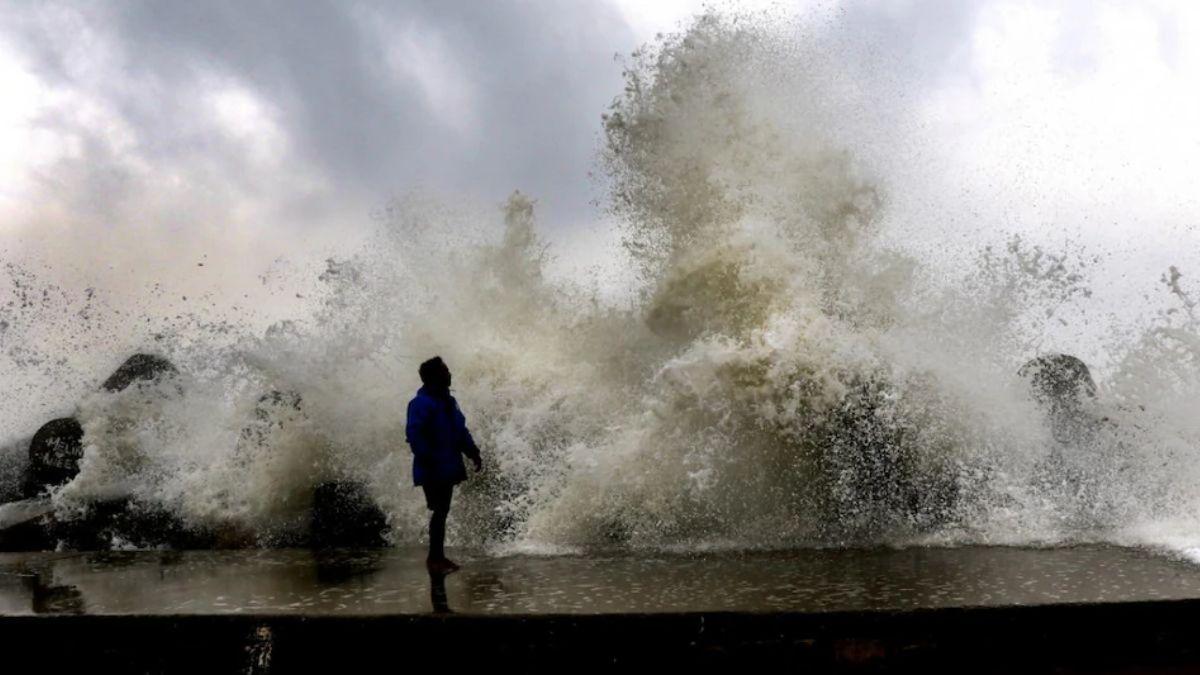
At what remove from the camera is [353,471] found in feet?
28.2

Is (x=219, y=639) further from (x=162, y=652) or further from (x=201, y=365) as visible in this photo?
(x=201, y=365)

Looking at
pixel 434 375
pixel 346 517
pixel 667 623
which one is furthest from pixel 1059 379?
pixel 667 623

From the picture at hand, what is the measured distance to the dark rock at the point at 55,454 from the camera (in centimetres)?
1055

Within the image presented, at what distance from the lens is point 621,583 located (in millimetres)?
4555

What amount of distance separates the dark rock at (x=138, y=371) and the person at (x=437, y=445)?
6.56 m

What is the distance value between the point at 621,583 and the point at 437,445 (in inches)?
56.5

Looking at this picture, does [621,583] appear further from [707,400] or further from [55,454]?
[55,454]

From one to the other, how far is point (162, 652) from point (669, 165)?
6.52 meters

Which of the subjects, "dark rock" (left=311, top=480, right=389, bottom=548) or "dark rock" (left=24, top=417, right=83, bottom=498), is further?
"dark rock" (left=24, top=417, right=83, bottom=498)

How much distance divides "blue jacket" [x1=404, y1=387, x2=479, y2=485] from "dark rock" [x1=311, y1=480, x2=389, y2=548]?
8.84ft

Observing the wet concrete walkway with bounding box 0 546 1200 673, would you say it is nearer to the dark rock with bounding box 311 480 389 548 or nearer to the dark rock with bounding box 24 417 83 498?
the dark rock with bounding box 311 480 389 548

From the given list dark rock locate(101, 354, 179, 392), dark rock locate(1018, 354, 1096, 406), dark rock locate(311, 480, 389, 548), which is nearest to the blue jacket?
dark rock locate(311, 480, 389, 548)

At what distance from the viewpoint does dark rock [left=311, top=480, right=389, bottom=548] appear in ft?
25.8

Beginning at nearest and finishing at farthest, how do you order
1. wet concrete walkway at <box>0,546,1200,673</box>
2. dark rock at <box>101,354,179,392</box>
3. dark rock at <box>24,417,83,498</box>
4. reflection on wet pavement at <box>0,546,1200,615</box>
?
wet concrete walkway at <box>0,546,1200,673</box> < reflection on wet pavement at <box>0,546,1200,615</box> < dark rock at <box>24,417,83,498</box> < dark rock at <box>101,354,179,392</box>
